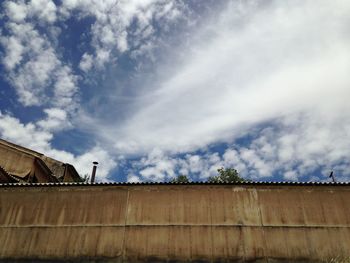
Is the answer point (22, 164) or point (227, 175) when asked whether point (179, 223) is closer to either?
point (22, 164)

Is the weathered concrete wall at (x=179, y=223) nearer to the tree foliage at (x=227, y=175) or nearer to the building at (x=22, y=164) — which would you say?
the building at (x=22, y=164)

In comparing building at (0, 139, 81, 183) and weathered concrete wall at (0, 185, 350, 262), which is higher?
building at (0, 139, 81, 183)

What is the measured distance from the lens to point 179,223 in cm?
1331

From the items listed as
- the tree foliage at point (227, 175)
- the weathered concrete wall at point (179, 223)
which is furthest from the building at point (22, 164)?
the tree foliage at point (227, 175)

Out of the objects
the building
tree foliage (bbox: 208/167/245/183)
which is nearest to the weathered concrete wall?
the building

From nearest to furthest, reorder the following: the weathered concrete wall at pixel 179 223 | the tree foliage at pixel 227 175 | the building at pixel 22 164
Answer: the weathered concrete wall at pixel 179 223, the building at pixel 22 164, the tree foliage at pixel 227 175

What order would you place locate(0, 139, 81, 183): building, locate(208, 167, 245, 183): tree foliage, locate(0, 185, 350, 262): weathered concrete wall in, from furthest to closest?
locate(208, 167, 245, 183): tree foliage < locate(0, 139, 81, 183): building < locate(0, 185, 350, 262): weathered concrete wall

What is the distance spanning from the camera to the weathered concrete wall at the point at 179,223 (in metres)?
12.6

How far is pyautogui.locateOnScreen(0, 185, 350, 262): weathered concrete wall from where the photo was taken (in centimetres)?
1264

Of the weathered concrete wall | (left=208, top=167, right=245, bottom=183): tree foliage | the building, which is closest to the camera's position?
the weathered concrete wall

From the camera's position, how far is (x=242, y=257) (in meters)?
12.5

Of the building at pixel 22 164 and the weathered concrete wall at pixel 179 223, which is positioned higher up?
the building at pixel 22 164

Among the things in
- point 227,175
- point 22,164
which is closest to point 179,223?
point 22,164

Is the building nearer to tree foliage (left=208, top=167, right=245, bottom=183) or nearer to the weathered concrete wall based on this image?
the weathered concrete wall
